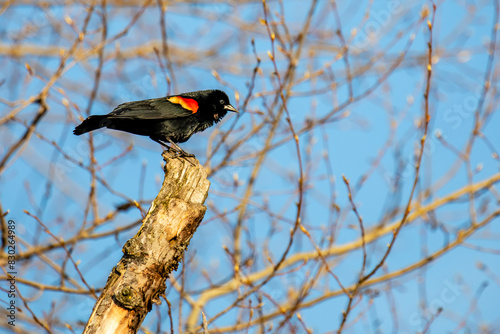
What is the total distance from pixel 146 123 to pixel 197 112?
640 millimetres

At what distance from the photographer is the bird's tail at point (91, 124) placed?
440cm

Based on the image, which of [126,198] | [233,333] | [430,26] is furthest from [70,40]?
[430,26]

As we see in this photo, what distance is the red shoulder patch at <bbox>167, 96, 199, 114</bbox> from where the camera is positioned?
5.15 m

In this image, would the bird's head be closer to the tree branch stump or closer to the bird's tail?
the bird's tail

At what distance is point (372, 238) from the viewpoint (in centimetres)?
635

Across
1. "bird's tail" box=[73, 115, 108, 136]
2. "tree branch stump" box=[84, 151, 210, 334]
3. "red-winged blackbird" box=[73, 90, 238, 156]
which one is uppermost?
"red-winged blackbird" box=[73, 90, 238, 156]

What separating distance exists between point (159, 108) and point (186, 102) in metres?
0.36

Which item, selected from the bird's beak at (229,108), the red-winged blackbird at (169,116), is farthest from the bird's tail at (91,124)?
the bird's beak at (229,108)

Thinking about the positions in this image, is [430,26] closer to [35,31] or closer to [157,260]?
[157,260]

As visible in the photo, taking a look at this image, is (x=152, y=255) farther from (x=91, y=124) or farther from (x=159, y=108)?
(x=159, y=108)

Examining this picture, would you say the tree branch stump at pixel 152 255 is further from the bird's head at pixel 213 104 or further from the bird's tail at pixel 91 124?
the bird's head at pixel 213 104

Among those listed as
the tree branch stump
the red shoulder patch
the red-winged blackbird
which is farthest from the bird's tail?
the tree branch stump

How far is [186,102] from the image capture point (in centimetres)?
523

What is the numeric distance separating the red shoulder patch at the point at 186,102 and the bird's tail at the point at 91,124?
0.86m
